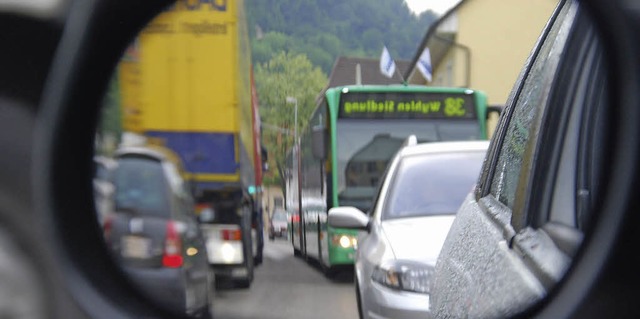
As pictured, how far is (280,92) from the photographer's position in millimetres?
2215

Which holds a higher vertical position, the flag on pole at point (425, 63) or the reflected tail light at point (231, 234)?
the flag on pole at point (425, 63)

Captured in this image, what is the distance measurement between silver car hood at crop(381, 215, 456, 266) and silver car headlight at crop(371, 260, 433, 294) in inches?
1.5

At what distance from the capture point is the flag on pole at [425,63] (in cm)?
289

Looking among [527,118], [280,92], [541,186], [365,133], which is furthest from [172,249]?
[365,133]

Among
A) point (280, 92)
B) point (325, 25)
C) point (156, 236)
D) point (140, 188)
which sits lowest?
point (156, 236)

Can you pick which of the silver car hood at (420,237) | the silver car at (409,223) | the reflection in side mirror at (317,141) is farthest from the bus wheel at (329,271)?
the reflection in side mirror at (317,141)

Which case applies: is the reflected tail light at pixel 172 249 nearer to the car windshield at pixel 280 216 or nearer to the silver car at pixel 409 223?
the car windshield at pixel 280 216

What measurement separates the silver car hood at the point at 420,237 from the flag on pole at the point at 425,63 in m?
0.68

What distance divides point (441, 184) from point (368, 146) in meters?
3.52

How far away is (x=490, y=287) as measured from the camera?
1.99m

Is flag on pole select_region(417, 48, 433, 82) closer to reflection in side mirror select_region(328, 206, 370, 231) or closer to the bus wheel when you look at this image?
the bus wheel

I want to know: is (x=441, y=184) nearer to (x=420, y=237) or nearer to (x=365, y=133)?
(x=420, y=237)

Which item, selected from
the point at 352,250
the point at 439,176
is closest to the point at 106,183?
the point at 439,176

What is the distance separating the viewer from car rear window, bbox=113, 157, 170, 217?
211 centimetres
